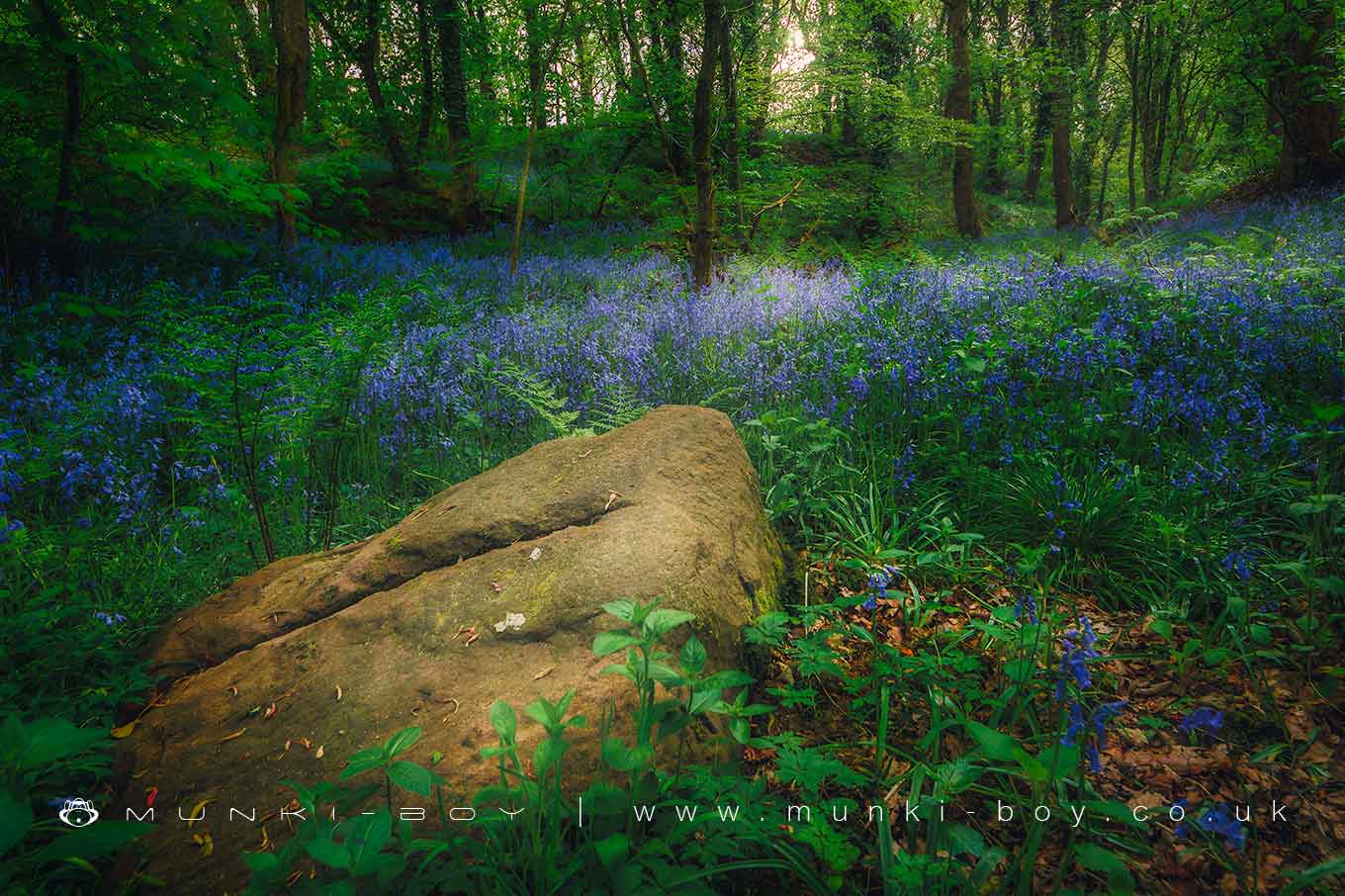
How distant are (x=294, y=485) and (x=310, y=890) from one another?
2754 millimetres

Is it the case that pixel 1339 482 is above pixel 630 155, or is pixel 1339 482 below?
below

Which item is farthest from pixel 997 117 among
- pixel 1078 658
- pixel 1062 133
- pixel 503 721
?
pixel 503 721

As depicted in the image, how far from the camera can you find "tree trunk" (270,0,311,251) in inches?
285

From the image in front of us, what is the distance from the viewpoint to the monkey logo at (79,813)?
1.56m

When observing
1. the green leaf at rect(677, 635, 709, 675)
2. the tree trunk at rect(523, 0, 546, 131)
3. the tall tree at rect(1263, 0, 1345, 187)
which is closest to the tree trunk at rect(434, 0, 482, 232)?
the tree trunk at rect(523, 0, 546, 131)

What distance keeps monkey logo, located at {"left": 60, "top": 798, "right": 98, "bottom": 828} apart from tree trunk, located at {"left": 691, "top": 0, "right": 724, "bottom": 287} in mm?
6288

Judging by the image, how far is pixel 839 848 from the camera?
55.9 inches

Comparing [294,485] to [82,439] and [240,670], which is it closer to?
[82,439]

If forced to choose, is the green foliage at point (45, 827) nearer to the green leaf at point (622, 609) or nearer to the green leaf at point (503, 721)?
the green leaf at point (503, 721)

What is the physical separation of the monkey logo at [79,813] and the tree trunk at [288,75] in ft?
23.2

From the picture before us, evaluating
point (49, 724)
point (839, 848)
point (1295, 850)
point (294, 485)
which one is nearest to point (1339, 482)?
point (1295, 850)

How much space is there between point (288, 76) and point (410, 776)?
8722mm

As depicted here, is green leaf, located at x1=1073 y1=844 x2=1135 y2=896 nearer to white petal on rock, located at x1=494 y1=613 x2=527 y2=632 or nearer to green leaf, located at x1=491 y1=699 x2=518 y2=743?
green leaf, located at x1=491 y1=699 x2=518 y2=743

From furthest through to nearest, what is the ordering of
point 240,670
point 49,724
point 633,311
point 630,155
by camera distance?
1. point 630,155
2. point 633,311
3. point 240,670
4. point 49,724
